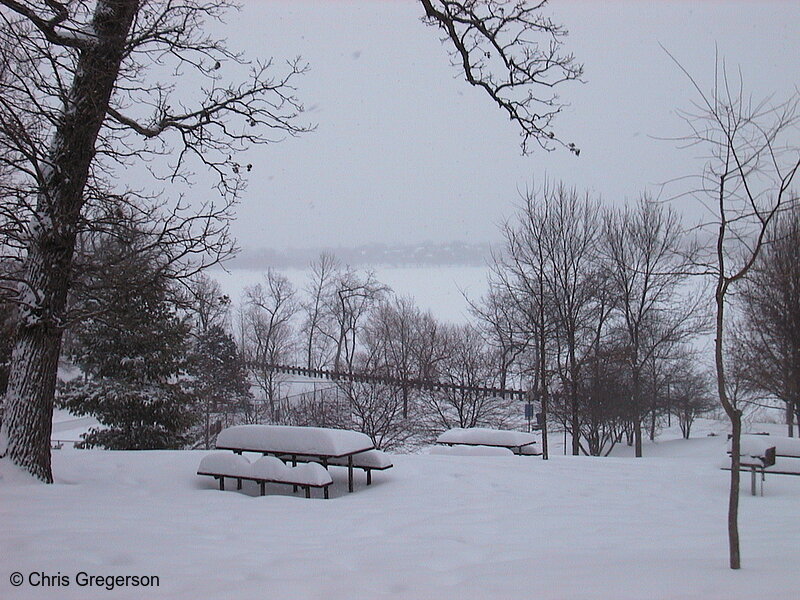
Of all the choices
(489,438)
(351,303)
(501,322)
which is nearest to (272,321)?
(351,303)

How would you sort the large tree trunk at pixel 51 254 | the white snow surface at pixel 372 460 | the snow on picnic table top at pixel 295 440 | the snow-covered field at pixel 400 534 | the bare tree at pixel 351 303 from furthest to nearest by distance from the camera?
the bare tree at pixel 351 303, the white snow surface at pixel 372 460, the snow on picnic table top at pixel 295 440, the large tree trunk at pixel 51 254, the snow-covered field at pixel 400 534

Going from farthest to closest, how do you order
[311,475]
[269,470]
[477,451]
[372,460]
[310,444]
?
1. [477,451]
2. [372,460]
3. [310,444]
4. [269,470]
5. [311,475]

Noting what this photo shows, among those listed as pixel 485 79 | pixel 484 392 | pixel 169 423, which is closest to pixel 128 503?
pixel 485 79

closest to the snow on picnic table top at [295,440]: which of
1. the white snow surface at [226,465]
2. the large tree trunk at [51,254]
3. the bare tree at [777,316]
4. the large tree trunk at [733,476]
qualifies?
the white snow surface at [226,465]

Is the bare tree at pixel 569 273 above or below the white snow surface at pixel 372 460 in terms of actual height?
above

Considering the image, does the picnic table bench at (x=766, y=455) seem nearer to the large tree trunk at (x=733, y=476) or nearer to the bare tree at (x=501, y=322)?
the large tree trunk at (x=733, y=476)

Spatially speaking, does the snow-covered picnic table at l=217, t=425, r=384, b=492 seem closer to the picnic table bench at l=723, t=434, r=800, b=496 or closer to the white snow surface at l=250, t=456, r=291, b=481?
the white snow surface at l=250, t=456, r=291, b=481

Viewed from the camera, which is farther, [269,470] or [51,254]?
[269,470]

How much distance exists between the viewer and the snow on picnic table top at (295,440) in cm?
855

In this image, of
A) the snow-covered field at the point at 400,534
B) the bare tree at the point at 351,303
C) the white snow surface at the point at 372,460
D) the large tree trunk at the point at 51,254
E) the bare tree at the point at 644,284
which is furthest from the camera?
the bare tree at the point at 351,303

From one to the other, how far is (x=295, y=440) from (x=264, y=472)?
623mm

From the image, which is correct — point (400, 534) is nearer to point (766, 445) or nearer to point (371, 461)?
point (371, 461)

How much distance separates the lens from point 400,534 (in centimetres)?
610

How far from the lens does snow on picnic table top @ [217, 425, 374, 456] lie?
8.55m
